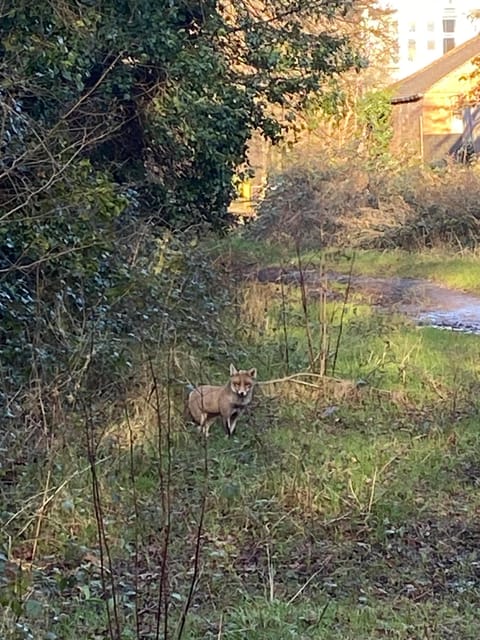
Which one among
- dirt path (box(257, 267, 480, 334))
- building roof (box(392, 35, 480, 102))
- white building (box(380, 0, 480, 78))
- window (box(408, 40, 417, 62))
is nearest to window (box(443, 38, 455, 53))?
white building (box(380, 0, 480, 78))

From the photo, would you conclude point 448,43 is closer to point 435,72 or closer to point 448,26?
point 448,26

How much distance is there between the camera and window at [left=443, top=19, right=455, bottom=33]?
87.6 m

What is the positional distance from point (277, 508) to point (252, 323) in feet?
19.0

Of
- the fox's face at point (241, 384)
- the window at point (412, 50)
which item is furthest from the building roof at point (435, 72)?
the fox's face at point (241, 384)

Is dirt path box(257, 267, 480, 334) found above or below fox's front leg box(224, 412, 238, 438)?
below

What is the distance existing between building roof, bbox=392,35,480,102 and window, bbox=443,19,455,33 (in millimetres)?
39625

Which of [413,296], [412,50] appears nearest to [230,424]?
[413,296]

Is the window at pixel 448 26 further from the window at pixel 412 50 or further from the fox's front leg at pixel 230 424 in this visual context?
the fox's front leg at pixel 230 424

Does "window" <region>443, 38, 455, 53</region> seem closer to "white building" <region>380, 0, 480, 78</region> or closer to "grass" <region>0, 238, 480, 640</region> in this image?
"white building" <region>380, 0, 480, 78</region>

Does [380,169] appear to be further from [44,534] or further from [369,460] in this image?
[44,534]

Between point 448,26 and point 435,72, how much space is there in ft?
149

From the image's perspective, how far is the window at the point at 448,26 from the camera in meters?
87.6

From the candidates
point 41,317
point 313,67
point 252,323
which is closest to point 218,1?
point 313,67

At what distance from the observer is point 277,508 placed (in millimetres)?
6887
